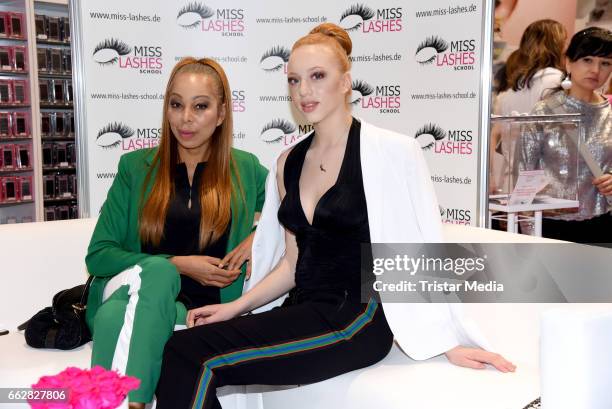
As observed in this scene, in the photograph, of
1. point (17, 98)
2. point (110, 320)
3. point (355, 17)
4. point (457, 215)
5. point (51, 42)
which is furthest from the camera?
point (51, 42)

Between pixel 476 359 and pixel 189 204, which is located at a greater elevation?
pixel 189 204

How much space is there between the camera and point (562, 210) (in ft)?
14.5

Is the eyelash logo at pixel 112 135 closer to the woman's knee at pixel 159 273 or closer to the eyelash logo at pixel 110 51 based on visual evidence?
the eyelash logo at pixel 110 51

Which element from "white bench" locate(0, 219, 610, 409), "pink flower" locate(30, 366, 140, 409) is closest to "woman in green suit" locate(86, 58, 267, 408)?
"white bench" locate(0, 219, 610, 409)

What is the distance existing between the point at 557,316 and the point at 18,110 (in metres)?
5.94

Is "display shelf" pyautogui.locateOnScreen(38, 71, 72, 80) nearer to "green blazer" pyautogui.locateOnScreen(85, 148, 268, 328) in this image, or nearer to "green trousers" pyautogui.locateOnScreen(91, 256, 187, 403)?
"green blazer" pyautogui.locateOnScreen(85, 148, 268, 328)

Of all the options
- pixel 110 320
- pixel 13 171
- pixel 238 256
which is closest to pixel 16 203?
pixel 13 171

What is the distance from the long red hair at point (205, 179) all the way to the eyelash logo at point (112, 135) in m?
1.28

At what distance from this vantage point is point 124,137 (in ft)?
12.9

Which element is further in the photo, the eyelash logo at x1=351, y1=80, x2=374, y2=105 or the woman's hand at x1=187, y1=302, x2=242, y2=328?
the eyelash logo at x1=351, y1=80, x2=374, y2=105

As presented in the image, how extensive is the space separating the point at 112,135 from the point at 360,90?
1.44m

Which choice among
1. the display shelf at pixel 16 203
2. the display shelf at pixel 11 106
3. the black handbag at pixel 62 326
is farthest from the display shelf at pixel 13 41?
the black handbag at pixel 62 326

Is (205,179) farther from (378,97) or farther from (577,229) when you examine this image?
(577,229)

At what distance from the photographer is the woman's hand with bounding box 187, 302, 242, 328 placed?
2232mm
